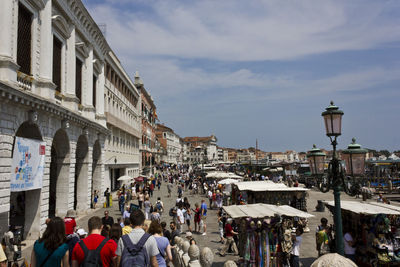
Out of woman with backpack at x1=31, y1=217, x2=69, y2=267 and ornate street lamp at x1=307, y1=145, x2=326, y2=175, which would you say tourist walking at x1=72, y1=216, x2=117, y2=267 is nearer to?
woman with backpack at x1=31, y1=217, x2=69, y2=267

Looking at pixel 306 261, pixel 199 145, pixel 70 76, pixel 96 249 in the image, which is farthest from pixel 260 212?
pixel 199 145

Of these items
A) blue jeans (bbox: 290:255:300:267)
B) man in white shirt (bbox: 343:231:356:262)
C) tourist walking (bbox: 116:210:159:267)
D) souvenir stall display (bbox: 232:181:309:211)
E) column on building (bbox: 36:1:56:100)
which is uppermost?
column on building (bbox: 36:1:56:100)

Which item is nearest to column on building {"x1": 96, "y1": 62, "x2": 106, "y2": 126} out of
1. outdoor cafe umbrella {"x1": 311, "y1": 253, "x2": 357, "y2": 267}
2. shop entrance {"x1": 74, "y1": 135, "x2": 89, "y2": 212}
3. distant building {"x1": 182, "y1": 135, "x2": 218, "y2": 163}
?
shop entrance {"x1": 74, "y1": 135, "x2": 89, "y2": 212}

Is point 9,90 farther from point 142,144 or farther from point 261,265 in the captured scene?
point 142,144

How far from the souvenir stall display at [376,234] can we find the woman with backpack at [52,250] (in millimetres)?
7588

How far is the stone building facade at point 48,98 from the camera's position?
12172 millimetres

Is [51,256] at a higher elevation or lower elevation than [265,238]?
higher

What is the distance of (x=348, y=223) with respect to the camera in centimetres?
1032

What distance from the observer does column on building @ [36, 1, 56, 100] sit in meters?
15.3

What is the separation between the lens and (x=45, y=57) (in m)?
15.5

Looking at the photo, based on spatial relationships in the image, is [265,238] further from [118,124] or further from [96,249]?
[118,124]

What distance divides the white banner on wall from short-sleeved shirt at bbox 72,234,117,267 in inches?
370

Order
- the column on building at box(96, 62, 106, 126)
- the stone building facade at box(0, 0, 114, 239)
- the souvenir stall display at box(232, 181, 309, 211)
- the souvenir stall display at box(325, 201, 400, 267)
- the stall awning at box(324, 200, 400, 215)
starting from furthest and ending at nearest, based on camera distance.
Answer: the column on building at box(96, 62, 106, 126) < the souvenir stall display at box(232, 181, 309, 211) < the stone building facade at box(0, 0, 114, 239) < the stall awning at box(324, 200, 400, 215) < the souvenir stall display at box(325, 201, 400, 267)

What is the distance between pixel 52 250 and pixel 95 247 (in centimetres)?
59
